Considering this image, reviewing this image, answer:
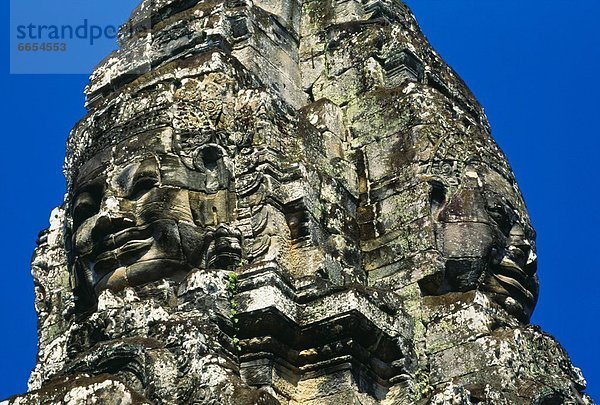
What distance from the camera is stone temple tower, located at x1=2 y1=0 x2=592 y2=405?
1230 cm

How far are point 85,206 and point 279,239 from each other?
6.90 feet

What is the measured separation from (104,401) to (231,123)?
381 centimetres

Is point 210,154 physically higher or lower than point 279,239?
higher

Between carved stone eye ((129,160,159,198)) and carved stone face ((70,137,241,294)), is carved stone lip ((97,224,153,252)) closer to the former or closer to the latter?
carved stone face ((70,137,241,294))

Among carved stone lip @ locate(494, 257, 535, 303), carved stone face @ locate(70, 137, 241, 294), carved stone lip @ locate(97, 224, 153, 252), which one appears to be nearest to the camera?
carved stone face @ locate(70, 137, 241, 294)

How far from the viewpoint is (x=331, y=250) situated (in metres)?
13.5

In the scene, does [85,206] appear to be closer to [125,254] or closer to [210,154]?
[125,254]

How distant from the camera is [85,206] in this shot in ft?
45.0

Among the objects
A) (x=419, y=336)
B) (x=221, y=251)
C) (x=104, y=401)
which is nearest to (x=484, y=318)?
(x=419, y=336)

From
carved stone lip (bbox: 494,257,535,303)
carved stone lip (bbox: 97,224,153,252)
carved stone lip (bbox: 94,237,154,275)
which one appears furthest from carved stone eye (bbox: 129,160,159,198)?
carved stone lip (bbox: 494,257,535,303)

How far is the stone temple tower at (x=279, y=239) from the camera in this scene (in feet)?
40.4

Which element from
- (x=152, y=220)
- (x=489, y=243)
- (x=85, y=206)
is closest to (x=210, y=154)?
(x=152, y=220)

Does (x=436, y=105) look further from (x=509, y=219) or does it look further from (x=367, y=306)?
(x=367, y=306)

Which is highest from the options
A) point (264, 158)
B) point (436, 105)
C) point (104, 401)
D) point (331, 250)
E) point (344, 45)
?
point (344, 45)
